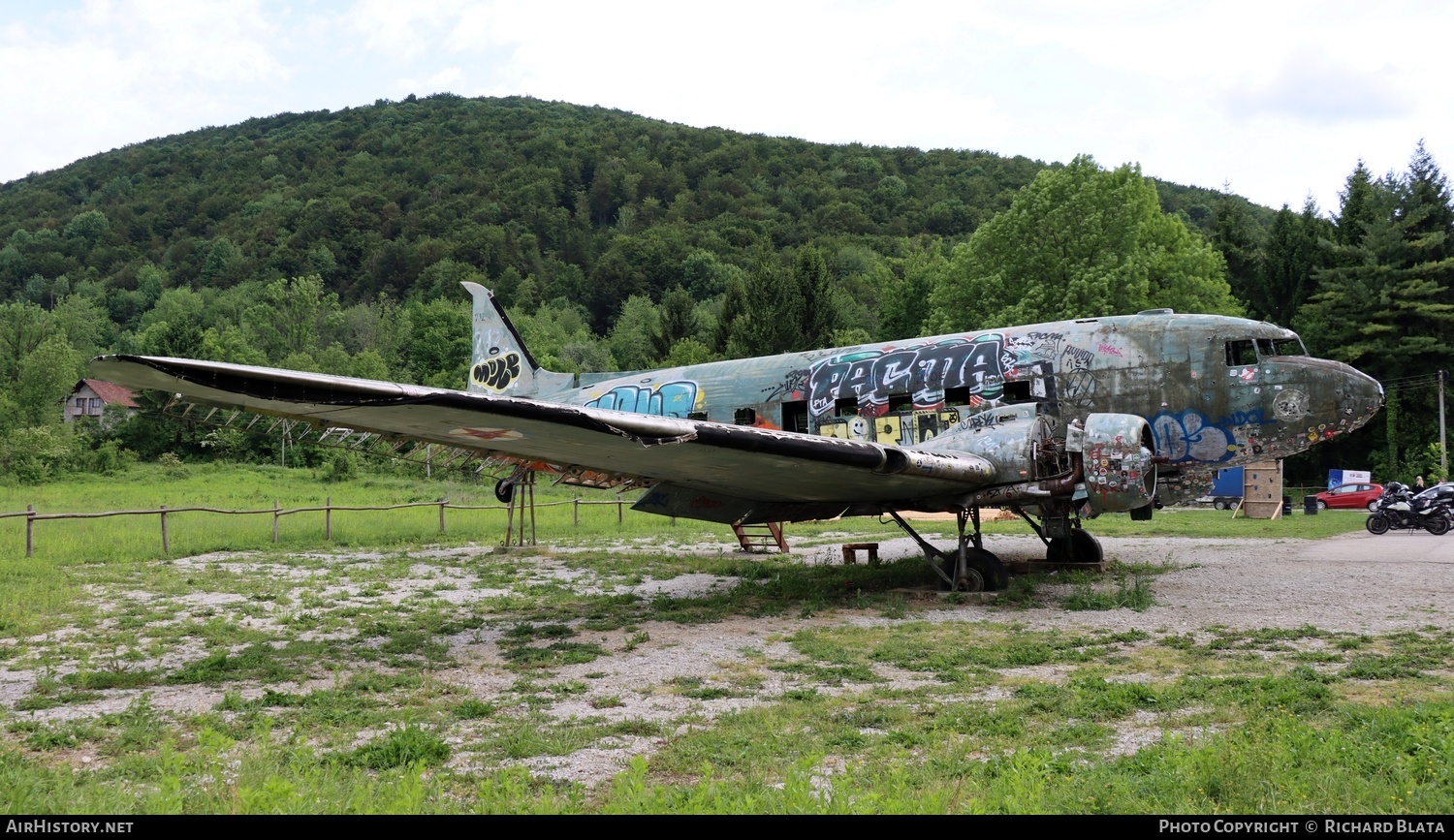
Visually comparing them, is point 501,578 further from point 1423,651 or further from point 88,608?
point 1423,651

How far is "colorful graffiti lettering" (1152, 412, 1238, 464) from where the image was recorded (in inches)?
578

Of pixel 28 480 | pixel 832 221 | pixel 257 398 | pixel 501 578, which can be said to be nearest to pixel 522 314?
pixel 832 221

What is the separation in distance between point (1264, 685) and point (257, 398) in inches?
339

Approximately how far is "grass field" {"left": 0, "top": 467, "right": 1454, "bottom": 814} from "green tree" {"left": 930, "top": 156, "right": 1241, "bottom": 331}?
2920 centimetres

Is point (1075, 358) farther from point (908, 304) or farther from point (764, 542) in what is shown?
point (908, 304)

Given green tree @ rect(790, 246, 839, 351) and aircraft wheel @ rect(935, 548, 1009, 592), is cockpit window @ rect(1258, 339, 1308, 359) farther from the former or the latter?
green tree @ rect(790, 246, 839, 351)

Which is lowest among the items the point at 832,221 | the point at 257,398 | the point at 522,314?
the point at 257,398

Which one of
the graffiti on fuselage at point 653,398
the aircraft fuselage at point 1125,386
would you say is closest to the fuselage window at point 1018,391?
the aircraft fuselage at point 1125,386

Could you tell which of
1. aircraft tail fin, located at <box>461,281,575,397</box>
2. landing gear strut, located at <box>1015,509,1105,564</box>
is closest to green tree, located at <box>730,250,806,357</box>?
aircraft tail fin, located at <box>461,281,575,397</box>

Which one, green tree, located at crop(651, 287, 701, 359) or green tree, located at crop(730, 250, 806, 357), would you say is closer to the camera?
green tree, located at crop(730, 250, 806, 357)

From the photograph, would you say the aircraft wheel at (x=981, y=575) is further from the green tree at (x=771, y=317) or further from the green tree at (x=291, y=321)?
the green tree at (x=291, y=321)

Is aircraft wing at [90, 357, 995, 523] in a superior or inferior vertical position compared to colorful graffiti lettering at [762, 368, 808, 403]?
inferior

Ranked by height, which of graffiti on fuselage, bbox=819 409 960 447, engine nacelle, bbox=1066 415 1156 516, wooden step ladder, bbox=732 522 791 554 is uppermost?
graffiti on fuselage, bbox=819 409 960 447
